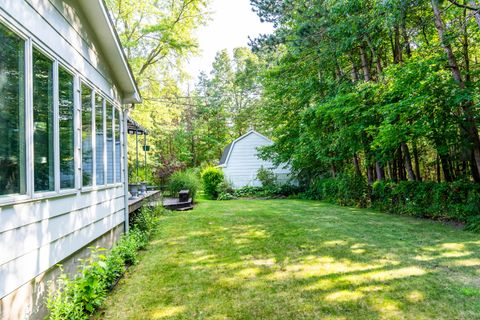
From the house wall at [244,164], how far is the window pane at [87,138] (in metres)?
15.2

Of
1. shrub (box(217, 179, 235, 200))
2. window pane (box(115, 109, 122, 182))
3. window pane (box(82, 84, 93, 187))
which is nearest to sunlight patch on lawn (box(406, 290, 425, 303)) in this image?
window pane (box(82, 84, 93, 187))

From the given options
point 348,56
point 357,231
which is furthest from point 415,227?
point 348,56

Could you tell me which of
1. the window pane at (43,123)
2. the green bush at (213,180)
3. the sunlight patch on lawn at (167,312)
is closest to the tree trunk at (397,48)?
the window pane at (43,123)

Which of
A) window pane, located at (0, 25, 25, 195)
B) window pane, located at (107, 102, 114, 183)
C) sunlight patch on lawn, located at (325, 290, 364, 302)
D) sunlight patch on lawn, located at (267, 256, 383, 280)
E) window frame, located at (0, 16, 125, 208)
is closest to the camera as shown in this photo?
window pane, located at (0, 25, 25, 195)

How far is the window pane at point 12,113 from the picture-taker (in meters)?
2.29

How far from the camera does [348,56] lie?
12.2 m

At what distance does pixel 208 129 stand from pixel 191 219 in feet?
64.9

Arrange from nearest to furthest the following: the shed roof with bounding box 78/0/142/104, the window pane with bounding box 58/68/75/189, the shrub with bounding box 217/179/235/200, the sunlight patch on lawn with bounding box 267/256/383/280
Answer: the window pane with bounding box 58/68/75/189, the shed roof with bounding box 78/0/142/104, the sunlight patch on lawn with bounding box 267/256/383/280, the shrub with bounding box 217/179/235/200

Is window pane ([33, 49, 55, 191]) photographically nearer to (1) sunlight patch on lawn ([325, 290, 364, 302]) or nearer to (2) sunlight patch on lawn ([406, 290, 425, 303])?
(1) sunlight patch on lawn ([325, 290, 364, 302])

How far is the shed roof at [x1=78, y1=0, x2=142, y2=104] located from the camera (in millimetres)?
4164

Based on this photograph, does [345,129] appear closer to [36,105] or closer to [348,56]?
[348,56]

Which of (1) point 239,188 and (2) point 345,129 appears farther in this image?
(1) point 239,188

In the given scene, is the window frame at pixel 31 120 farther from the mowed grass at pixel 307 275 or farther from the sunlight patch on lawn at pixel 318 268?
the sunlight patch on lawn at pixel 318 268

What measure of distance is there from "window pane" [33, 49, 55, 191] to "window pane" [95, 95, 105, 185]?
153cm
